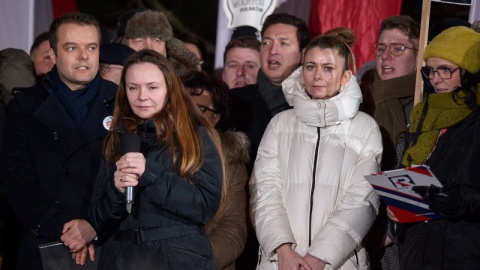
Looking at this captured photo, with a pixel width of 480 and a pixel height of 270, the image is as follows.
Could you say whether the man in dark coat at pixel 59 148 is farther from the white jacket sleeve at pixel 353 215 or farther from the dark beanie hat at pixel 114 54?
the white jacket sleeve at pixel 353 215

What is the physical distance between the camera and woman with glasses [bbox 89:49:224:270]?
4.96m

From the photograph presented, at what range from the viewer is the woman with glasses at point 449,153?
529cm

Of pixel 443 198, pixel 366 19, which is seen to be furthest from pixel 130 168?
pixel 366 19

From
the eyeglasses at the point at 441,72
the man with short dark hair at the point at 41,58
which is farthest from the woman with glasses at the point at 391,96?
the man with short dark hair at the point at 41,58

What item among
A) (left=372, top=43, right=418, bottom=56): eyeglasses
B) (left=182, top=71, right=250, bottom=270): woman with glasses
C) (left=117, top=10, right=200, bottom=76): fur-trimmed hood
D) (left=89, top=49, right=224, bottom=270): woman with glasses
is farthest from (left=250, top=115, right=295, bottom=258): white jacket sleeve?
(left=117, top=10, right=200, bottom=76): fur-trimmed hood

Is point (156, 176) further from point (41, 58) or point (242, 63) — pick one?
point (41, 58)

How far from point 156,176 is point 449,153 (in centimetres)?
162

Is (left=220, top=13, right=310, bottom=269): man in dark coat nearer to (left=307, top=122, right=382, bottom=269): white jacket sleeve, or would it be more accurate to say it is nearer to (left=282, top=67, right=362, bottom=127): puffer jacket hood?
(left=282, top=67, right=362, bottom=127): puffer jacket hood

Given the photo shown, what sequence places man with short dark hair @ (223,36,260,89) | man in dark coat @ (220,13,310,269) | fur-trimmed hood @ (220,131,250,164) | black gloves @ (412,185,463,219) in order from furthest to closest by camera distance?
man with short dark hair @ (223,36,260,89) → man in dark coat @ (220,13,310,269) → fur-trimmed hood @ (220,131,250,164) → black gloves @ (412,185,463,219)

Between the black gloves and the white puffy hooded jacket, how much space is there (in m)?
0.55

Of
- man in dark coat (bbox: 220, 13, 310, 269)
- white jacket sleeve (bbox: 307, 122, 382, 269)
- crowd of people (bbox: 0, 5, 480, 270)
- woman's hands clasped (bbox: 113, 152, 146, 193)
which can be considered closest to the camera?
woman's hands clasped (bbox: 113, 152, 146, 193)

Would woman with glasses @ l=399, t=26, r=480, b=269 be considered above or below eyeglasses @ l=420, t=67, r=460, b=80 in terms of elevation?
below

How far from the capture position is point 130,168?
189 inches

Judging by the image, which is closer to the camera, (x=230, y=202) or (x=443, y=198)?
(x=443, y=198)
